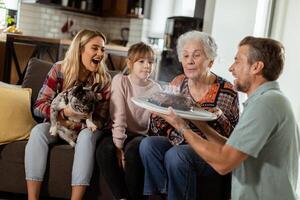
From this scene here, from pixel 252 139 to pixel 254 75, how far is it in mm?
271

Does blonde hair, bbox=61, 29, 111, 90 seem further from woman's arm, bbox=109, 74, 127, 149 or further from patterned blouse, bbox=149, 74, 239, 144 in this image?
patterned blouse, bbox=149, 74, 239, 144

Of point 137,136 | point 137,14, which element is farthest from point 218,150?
point 137,14

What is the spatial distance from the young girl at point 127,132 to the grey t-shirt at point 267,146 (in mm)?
689

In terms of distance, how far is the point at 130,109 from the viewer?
2.29 metres

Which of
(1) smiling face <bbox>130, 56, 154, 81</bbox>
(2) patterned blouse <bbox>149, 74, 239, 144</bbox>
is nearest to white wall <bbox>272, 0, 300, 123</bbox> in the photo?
(2) patterned blouse <bbox>149, 74, 239, 144</bbox>

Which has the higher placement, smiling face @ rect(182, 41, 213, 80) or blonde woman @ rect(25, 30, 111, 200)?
smiling face @ rect(182, 41, 213, 80)

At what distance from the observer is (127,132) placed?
2.29 metres

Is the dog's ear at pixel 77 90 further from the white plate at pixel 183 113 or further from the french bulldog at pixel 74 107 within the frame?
the white plate at pixel 183 113

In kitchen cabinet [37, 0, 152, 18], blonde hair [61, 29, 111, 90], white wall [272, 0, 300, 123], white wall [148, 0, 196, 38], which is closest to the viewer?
blonde hair [61, 29, 111, 90]

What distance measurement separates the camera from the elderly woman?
1884 mm

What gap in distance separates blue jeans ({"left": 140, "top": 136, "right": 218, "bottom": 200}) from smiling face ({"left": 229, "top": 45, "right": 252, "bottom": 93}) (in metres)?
0.53

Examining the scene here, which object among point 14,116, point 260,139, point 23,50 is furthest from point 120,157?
point 23,50

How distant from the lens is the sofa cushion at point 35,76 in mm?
2631

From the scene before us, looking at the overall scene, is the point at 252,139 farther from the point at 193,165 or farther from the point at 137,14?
the point at 137,14
